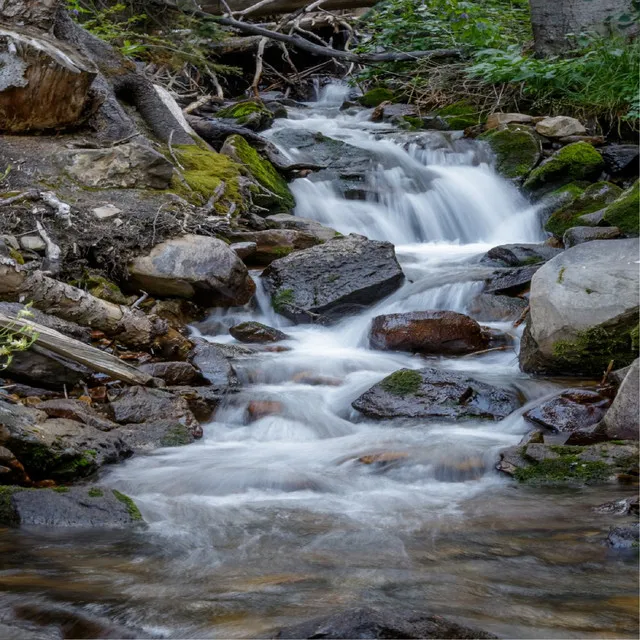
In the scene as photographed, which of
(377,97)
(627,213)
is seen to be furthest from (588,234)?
(377,97)

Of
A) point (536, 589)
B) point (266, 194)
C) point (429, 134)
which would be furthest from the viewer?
point (429, 134)

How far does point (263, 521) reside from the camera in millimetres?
3955

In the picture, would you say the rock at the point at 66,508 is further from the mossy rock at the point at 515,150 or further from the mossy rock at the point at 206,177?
the mossy rock at the point at 515,150

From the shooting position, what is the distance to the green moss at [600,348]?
553cm

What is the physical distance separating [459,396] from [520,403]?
420mm

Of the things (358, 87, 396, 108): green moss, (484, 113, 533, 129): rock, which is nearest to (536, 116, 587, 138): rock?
(484, 113, 533, 129): rock

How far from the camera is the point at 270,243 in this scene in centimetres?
812

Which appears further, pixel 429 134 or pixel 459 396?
pixel 429 134

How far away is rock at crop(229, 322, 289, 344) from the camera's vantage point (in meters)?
6.84

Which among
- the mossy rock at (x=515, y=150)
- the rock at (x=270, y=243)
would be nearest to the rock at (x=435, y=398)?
the rock at (x=270, y=243)

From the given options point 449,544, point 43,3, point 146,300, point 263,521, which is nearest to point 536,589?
point 449,544

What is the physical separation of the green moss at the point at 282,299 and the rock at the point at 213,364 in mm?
1059

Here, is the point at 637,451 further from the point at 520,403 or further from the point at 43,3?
the point at 43,3

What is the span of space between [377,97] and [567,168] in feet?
15.3
